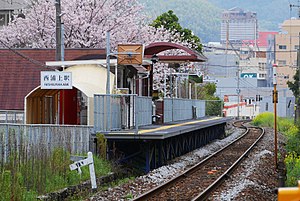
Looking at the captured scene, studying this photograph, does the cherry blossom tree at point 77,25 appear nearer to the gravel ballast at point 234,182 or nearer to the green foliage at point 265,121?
the gravel ballast at point 234,182

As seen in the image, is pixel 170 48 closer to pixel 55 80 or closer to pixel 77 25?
pixel 55 80

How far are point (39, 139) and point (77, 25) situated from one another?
2004 cm

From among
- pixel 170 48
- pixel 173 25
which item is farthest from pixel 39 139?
pixel 173 25

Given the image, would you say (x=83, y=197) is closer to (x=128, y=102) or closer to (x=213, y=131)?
(x=128, y=102)

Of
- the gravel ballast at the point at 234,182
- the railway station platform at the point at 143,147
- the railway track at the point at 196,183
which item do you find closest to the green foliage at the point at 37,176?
the gravel ballast at the point at 234,182

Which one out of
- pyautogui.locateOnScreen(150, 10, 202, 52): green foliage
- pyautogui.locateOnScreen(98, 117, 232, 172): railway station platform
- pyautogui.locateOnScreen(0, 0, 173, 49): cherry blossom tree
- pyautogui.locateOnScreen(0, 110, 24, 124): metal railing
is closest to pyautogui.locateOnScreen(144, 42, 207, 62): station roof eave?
pyautogui.locateOnScreen(98, 117, 232, 172): railway station platform

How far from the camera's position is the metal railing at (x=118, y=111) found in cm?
1859

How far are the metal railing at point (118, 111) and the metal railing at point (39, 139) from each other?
25.7 inches

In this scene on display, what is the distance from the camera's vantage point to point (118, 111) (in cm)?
1991

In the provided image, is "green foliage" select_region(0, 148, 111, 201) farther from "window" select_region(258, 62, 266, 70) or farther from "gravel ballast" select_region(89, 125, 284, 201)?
"window" select_region(258, 62, 266, 70)

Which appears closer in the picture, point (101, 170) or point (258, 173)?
point (101, 170)

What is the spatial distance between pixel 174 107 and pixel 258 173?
10872 millimetres

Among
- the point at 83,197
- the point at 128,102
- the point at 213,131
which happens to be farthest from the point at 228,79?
the point at 83,197

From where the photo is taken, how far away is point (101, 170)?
1639 cm
